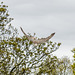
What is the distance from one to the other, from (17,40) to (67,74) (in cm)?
4181

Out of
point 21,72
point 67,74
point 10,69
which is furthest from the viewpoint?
point 67,74

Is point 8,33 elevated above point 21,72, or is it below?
above

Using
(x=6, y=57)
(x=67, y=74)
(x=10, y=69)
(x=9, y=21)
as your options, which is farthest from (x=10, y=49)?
(x=67, y=74)

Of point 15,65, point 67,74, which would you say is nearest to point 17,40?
point 15,65

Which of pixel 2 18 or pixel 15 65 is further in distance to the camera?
pixel 2 18

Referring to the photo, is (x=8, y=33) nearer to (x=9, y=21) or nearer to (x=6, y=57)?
(x=9, y=21)

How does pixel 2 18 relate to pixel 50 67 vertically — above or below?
above

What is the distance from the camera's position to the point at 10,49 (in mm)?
16031

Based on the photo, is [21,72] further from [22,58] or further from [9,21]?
[9,21]

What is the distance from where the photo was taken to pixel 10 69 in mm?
→ 16562

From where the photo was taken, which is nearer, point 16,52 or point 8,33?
point 16,52

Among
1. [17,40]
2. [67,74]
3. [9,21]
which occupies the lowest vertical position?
[67,74]

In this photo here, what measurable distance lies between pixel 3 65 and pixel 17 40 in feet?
7.29

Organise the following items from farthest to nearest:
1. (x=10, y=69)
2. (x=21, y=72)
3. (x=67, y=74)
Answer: (x=67, y=74) → (x=10, y=69) → (x=21, y=72)
